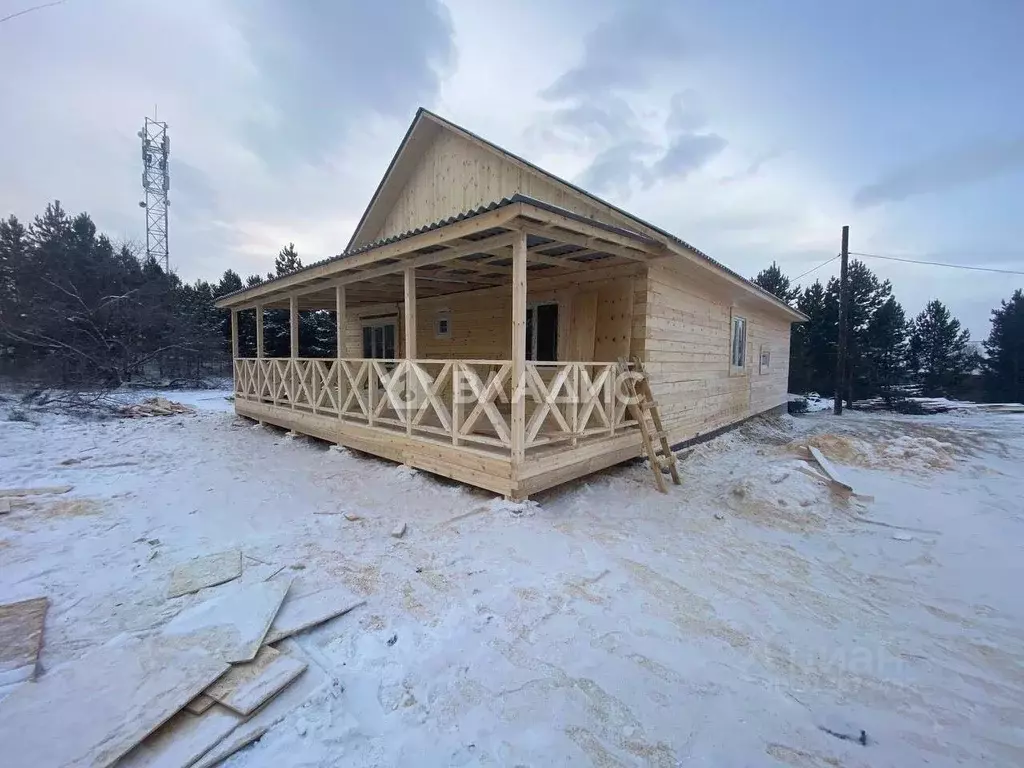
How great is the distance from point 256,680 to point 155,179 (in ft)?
90.9

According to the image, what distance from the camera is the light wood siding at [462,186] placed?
7.46 m

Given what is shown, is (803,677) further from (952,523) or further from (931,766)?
(952,523)

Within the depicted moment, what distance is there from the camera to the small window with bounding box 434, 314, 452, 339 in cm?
984

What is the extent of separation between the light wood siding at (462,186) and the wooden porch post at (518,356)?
272 cm

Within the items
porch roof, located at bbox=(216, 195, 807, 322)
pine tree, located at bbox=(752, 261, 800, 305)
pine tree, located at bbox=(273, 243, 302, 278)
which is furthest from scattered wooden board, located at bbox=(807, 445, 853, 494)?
pine tree, located at bbox=(273, 243, 302, 278)

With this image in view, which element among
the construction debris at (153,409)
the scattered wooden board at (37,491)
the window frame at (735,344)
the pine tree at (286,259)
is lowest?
the scattered wooden board at (37,491)

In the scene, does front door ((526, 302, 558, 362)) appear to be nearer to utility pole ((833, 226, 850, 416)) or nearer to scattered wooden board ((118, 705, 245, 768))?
scattered wooden board ((118, 705, 245, 768))

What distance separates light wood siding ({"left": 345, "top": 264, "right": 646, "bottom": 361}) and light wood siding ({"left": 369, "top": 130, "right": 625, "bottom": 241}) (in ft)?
3.37

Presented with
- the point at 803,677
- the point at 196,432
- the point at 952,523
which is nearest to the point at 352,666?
the point at 803,677

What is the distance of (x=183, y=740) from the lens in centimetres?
184

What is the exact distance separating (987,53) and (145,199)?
30.3 meters

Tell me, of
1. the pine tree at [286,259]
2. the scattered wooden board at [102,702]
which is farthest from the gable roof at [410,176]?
the pine tree at [286,259]

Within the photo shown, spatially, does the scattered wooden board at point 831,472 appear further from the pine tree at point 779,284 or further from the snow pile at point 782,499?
the pine tree at point 779,284

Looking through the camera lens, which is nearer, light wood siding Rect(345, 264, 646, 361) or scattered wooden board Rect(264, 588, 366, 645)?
scattered wooden board Rect(264, 588, 366, 645)
